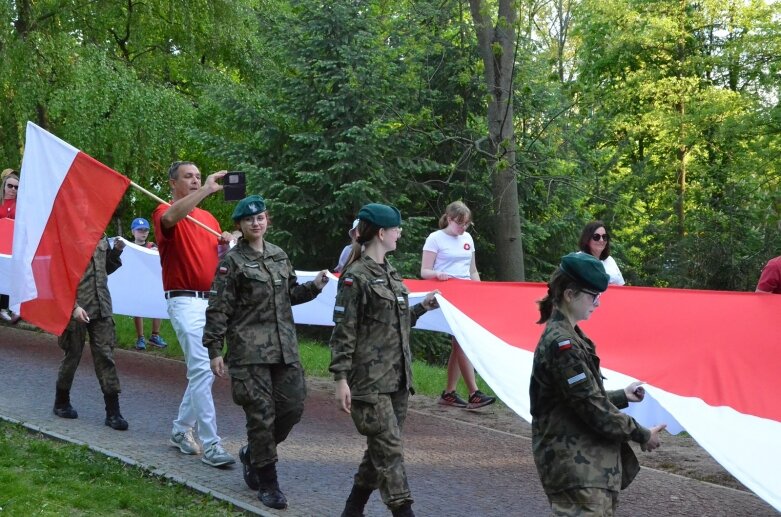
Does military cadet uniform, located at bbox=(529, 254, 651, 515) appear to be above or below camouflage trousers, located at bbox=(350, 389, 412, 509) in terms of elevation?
above

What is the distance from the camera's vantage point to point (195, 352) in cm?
733

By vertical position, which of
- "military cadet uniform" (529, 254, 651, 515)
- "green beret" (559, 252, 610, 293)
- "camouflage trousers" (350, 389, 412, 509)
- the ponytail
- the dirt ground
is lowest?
the dirt ground

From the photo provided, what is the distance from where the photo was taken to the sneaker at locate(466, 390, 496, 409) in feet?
32.9

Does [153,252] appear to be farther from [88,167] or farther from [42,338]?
[88,167]

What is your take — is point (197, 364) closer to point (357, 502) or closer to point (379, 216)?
point (357, 502)

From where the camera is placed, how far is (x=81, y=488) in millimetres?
6520

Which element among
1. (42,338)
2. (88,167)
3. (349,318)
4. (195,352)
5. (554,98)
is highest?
(554,98)

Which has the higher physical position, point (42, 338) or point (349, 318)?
point (349, 318)

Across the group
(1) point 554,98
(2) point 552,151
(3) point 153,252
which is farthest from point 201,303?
(1) point 554,98

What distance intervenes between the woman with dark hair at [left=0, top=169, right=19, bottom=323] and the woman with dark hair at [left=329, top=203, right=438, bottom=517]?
6134 millimetres

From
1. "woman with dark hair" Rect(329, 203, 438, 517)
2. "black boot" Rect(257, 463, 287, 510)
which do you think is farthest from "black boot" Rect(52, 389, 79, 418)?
"woman with dark hair" Rect(329, 203, 438, 517)

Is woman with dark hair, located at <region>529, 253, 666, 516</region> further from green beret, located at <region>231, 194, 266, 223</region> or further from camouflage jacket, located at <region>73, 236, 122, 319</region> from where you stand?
camouflage jacket, located at <region>73, 236, 122, 319</region>

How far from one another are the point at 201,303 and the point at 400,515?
2.64 metres

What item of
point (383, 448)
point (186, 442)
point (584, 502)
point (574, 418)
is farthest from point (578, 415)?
point (186, 442)
